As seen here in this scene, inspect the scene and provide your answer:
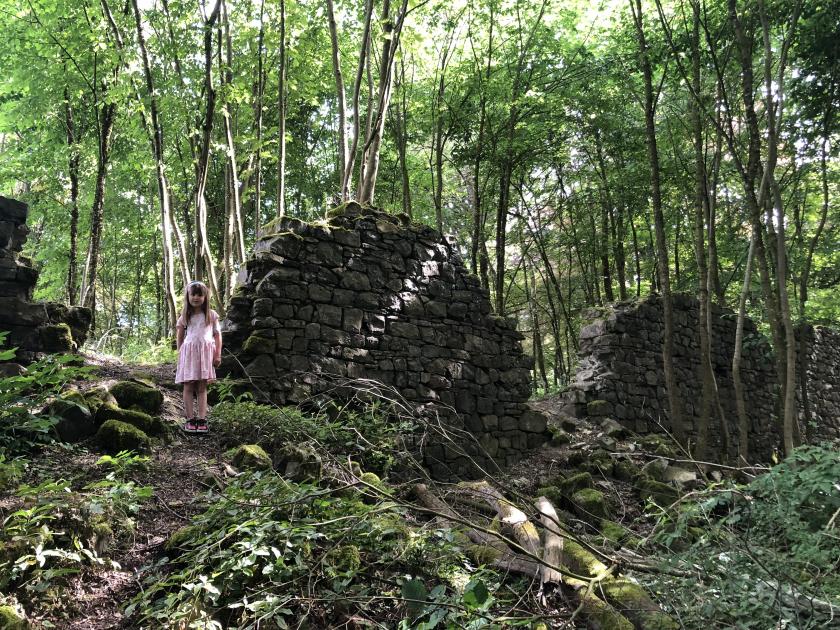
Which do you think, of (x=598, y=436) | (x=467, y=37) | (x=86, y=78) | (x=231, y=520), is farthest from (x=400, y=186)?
(x=231, y=520)

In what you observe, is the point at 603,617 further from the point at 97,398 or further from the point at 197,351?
the point at 197,351

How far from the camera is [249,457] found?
12.0ft

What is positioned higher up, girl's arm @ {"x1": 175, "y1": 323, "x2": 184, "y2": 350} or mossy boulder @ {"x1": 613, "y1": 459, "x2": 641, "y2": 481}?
girl's arm @ {"x1": 175, "y1": 323, "x2": 184, "y2": 350}

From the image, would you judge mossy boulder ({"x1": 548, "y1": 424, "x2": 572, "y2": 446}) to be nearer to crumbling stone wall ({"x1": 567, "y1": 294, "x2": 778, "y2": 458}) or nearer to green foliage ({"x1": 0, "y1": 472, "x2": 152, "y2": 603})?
crumbling stone wall ({"x1": 567, "y1": 294, "x2": 778, "y2": 458})

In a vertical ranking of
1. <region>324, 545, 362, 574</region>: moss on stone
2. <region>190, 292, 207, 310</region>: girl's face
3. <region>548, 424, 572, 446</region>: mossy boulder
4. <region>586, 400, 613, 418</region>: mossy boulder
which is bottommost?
<region>548, 424, 572, 446</region>: mossy boulder

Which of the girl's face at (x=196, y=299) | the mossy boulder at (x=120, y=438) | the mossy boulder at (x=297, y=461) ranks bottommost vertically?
the mossy boulder at (x=297, y=461)

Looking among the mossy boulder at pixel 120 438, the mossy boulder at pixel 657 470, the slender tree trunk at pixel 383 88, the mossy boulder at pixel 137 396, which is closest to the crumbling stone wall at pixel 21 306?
the mossy boulder at pixel 137 396

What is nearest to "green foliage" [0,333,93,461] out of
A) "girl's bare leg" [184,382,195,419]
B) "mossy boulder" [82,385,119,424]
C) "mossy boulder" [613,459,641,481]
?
"mossy boulder" [82,385,119,424]

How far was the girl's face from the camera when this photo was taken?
14.8 ft

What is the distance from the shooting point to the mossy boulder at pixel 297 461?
3.47 metres

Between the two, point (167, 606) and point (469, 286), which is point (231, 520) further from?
point (469, 286)

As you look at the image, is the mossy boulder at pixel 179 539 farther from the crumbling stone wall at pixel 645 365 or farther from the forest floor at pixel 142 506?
the crumbling stone wall at pixel 645 365

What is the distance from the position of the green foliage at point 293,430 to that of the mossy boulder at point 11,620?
1.91 m

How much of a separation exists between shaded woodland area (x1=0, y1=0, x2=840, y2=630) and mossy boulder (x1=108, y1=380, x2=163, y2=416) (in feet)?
0.12
